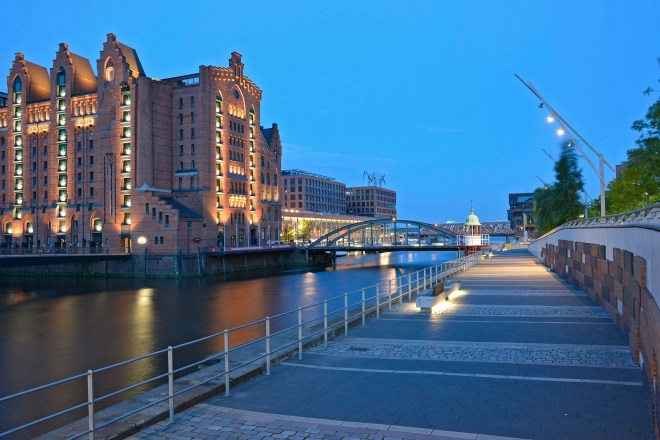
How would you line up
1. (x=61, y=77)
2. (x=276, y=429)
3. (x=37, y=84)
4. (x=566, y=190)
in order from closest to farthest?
(x=276, y=429) < (x=566, y=190) < (x=61, y=77) < (x=37, y=84)

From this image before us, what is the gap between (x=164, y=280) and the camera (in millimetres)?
70562

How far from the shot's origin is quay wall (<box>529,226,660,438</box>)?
7988mm

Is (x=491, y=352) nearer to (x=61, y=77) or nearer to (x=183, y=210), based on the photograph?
(x=183, y=210)

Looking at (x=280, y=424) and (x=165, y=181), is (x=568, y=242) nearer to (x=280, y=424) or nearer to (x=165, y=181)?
(x=280, y=424)

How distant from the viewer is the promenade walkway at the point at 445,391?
7875 millimetres

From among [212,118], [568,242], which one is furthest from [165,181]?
[568,242]

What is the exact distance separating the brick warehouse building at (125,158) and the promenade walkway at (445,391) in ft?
216

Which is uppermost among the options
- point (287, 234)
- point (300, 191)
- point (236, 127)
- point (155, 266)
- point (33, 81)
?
point (33, 81)

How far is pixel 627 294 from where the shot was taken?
13.6 metres

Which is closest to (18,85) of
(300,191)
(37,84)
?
(37,84)

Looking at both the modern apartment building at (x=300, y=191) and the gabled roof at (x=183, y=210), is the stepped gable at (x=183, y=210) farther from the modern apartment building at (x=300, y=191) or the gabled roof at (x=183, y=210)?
the modern apartment building at (x=300, y=191)

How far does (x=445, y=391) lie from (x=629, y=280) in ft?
21.6

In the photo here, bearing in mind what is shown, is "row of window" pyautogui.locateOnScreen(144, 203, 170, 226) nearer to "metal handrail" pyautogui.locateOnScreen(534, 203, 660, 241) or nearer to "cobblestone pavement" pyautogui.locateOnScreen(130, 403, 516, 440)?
"metal handrail" pyautogui.locateOnScreen(534, 203, 660, 241)

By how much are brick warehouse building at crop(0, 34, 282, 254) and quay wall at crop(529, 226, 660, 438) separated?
6100 cm
